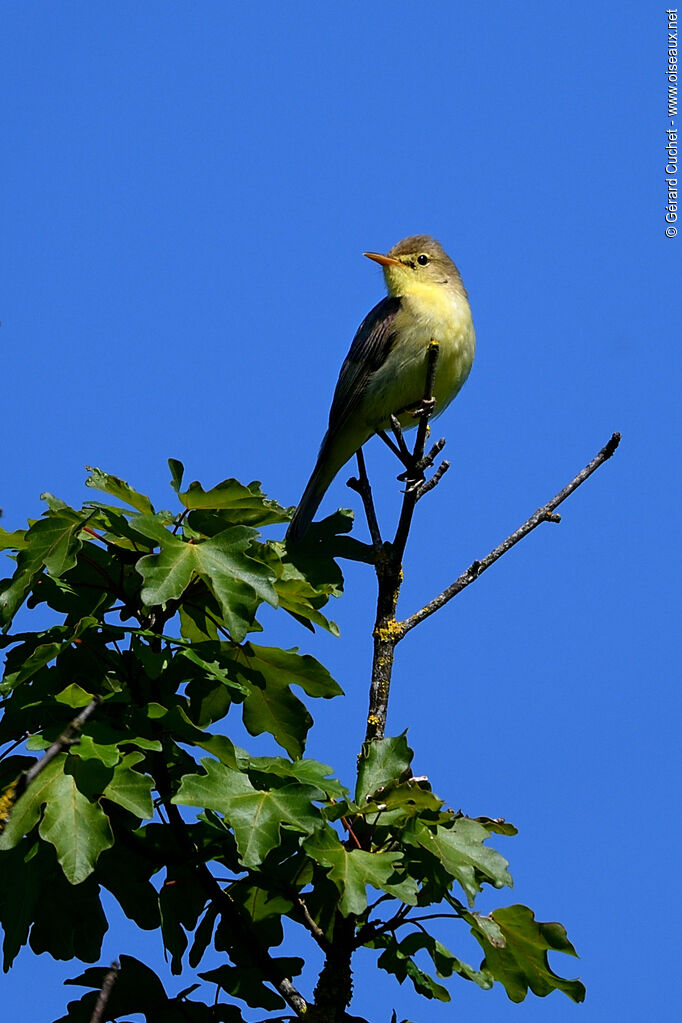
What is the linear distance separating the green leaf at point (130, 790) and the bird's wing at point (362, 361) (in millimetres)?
4371

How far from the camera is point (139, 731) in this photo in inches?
127

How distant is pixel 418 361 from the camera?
7004mm

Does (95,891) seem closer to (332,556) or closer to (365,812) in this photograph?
(365,812)

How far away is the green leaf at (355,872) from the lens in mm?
3117

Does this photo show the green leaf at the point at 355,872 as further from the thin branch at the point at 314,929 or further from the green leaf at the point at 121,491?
the green leaf at the point at 121,491

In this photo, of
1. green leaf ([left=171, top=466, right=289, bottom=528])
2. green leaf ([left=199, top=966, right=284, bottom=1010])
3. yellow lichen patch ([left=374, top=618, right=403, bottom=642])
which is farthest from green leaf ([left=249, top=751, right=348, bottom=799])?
yellow lichen patch ([left=374, top=618, right=403, bottom=642])

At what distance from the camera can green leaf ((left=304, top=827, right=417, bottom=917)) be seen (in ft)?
10.2

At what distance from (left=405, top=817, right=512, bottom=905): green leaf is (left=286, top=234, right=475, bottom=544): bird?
3.48 meters

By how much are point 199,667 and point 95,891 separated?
27.8 inches

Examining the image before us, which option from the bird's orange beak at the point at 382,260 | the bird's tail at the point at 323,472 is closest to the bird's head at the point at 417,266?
the bird's orange beak at the point at 382,260

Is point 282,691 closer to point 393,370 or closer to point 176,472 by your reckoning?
point 176,472

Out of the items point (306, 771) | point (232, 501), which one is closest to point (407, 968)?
point (306, 771)

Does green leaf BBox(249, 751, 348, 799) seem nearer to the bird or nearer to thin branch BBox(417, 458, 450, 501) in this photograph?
thin branch BBox(417, 458, 450, 501)

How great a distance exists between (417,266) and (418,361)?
1171 mm
